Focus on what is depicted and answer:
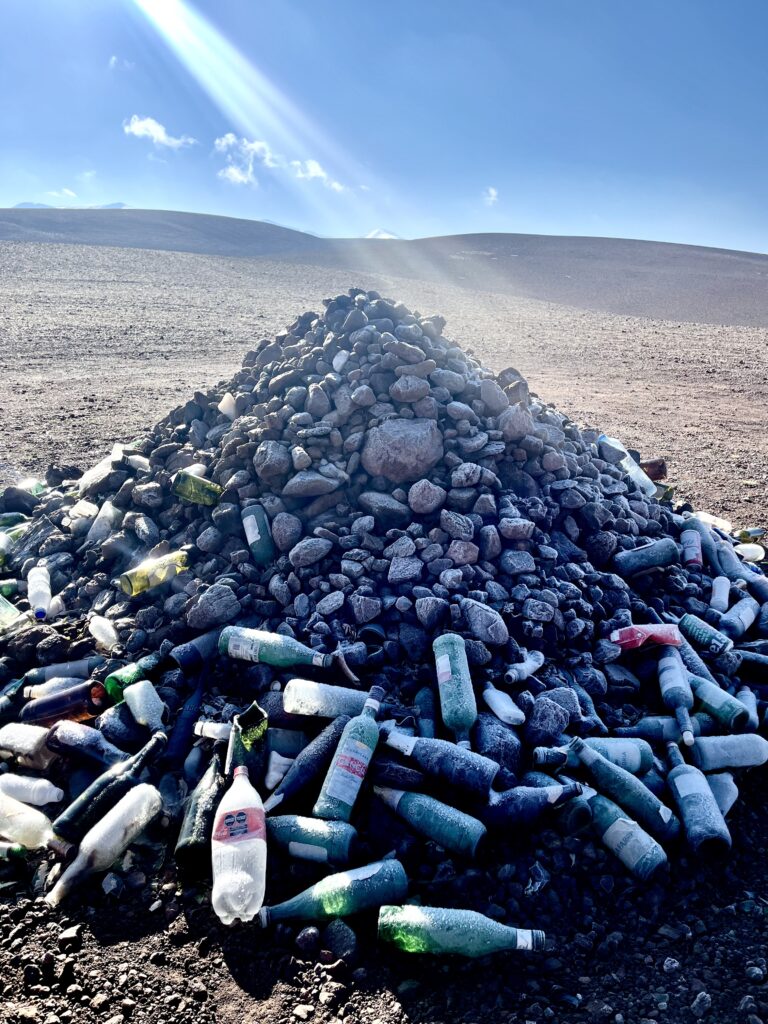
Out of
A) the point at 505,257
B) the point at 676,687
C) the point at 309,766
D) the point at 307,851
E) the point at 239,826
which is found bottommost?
the point at 307,851

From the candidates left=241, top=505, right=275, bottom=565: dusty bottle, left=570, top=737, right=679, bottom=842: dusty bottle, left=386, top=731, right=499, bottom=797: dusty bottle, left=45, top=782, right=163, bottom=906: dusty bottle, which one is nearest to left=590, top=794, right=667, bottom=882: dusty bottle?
left=570, top=737, right=679, bottom=842: dusty bottle

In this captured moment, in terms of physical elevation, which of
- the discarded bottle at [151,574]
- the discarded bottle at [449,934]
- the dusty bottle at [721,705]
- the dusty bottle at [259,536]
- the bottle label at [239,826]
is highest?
the dusty bottle at [259,536]

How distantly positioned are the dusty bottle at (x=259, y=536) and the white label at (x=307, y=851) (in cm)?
221

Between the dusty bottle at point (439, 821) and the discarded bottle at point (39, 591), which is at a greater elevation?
the discarded bottle at point (39, 591)

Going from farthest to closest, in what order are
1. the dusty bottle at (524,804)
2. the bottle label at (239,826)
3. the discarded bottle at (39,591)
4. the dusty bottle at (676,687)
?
the discarded bottle at (39,591) < the dusty bottle at (676,687) < the dusty bottle at (524,804) < the bottle label at (239,826)

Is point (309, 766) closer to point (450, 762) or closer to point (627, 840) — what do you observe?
point (450, 762)

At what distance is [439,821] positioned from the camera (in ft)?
12.0

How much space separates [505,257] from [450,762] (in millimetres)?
41814

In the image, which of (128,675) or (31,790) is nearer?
(31,790)

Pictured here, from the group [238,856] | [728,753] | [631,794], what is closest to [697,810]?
[631,794]

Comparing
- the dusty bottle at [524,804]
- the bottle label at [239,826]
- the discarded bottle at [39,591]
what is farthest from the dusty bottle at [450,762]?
the discarded bottle at [39,591]

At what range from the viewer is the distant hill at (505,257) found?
101 feet

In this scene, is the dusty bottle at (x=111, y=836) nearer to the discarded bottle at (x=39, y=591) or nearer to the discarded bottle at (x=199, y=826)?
Answer: the discarded bottle at (x=199, y=826)

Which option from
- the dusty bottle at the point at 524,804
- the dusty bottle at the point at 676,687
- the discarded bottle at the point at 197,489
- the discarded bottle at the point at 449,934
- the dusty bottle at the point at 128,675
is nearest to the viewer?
the discarded bottle at the point at 449,934
